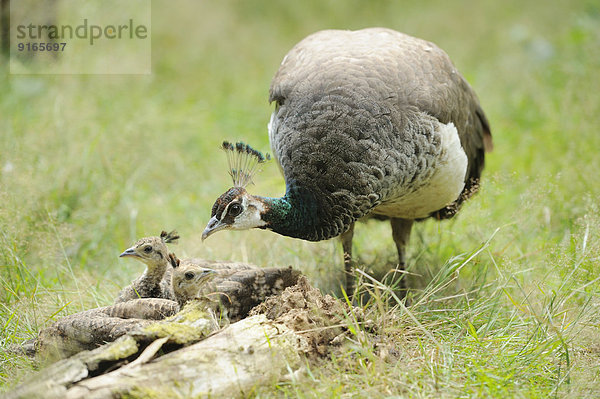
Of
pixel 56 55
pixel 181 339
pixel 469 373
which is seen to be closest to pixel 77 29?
pixel 56 55

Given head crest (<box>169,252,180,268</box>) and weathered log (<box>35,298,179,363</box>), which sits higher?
head crest (<box>169,252,180,268</box>)

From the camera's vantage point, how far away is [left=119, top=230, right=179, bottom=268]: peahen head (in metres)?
3.24

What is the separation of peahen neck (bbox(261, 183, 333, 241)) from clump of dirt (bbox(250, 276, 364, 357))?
34 centimetres

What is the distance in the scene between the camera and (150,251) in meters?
3.28

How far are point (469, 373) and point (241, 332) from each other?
99cm

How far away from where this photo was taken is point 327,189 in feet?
10.7

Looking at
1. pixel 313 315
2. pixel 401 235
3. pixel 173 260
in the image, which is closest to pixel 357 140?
pixel 313 315

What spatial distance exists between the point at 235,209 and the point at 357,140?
72 centimetres

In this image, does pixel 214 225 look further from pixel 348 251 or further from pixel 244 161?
pixel 348 251

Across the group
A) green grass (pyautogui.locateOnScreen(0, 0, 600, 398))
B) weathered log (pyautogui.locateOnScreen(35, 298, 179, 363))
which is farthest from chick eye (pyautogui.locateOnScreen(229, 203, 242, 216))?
green grass (pyautogui.locateOnScreen(0, 0, 600, 398))

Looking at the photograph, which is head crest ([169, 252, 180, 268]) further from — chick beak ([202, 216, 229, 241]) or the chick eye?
the chick eye

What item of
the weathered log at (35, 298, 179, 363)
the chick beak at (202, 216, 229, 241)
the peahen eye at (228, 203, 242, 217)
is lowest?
the weathered log at (35, 298, 179, 363)

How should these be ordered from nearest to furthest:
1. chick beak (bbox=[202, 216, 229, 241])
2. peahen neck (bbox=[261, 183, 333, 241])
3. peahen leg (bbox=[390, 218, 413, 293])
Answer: chick beak (bbox=[202, 216, 229, 241]) < peahen neck (bbox=[261, 183, 333, 241]) < peahen leg (bbox=[390, 218, 413, 293])

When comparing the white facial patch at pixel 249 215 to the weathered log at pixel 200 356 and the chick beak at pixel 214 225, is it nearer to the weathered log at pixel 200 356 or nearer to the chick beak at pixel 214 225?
the chick beak at pixel 214 225
